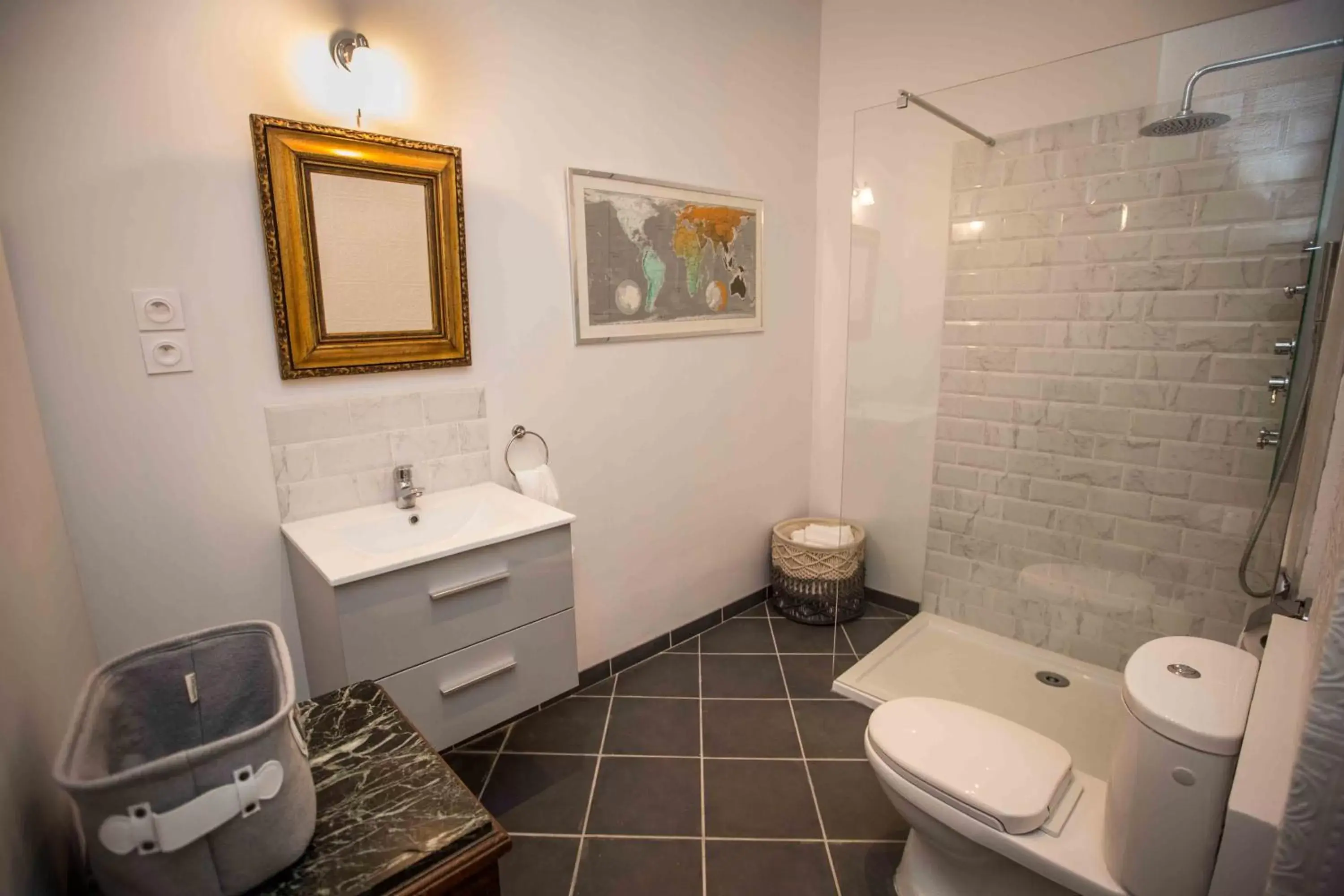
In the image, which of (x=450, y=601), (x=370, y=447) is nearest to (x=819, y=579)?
(x=450, y=601)

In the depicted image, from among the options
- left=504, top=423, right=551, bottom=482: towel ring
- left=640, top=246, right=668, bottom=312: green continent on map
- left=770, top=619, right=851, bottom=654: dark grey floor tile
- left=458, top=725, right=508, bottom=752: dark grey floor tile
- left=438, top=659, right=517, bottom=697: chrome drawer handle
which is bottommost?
left=458, top=725, right=508, bottom=752: dark grey floor tile

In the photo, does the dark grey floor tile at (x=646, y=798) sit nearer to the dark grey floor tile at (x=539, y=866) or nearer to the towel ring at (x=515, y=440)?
the dark grey floor tile at (x=539, y=866)

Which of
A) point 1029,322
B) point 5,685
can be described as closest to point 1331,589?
point 1029,322

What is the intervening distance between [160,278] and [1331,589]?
2.32 metres

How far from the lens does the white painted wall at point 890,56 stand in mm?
2193

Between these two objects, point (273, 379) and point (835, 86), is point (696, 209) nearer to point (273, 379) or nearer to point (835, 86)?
point (835, 86)

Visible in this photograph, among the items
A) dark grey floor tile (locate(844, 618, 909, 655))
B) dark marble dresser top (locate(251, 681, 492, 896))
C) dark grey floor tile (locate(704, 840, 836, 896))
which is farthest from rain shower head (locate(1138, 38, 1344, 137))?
dark marble dresser top (locate(251, 681, 492, 896))

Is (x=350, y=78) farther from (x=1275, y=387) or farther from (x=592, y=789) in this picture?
(x=1275, y=387)

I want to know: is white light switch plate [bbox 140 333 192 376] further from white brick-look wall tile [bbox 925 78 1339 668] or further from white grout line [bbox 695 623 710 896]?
white brick-look wall tile [bbox 925 78 1339 668]

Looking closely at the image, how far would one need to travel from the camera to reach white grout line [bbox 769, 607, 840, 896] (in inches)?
63.5

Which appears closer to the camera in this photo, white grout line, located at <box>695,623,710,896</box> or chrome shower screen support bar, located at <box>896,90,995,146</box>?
white grout line, located at <box>695,623,710,896</box>

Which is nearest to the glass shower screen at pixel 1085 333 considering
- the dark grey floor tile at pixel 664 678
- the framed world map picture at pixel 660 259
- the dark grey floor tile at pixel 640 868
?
the framed world map picture at pixel 660 259

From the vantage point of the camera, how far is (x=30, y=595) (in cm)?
100

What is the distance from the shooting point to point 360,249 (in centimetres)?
172
